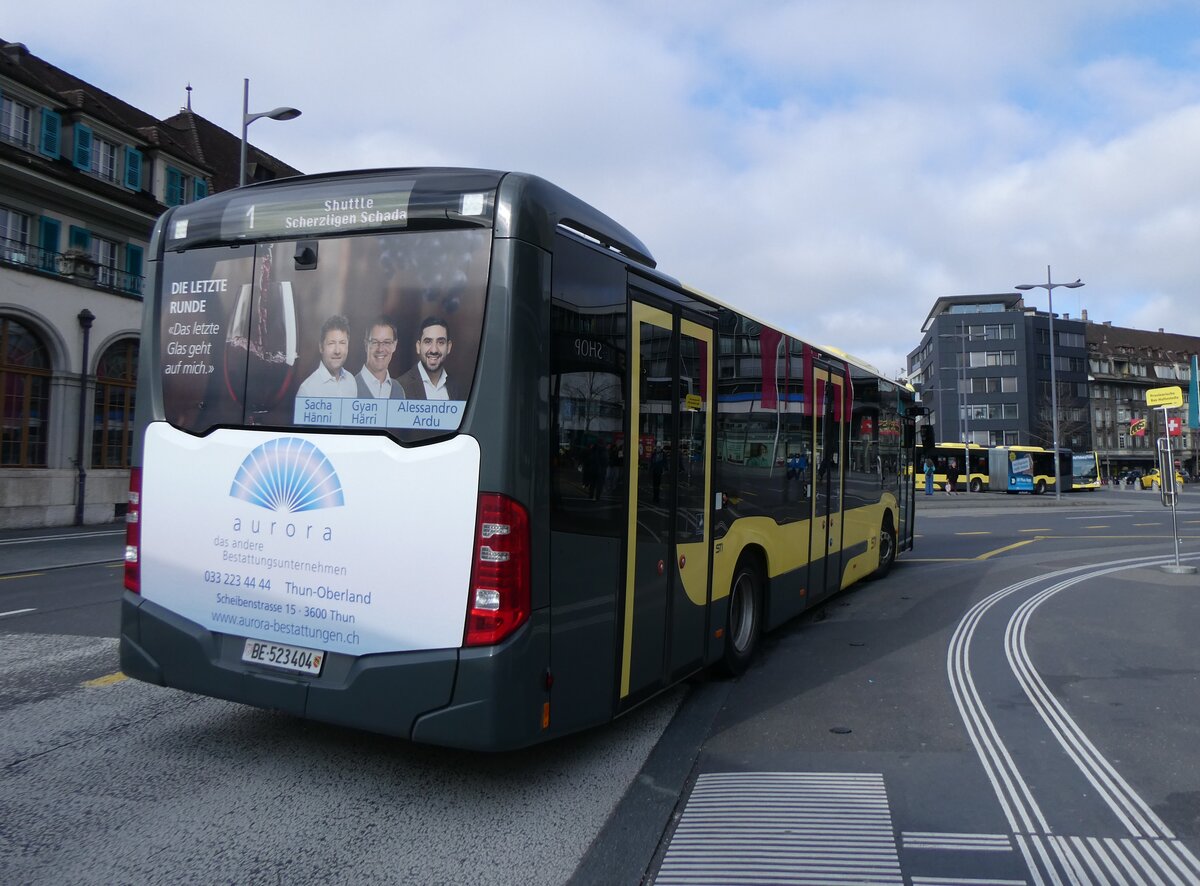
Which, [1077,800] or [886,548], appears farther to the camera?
[886,548]

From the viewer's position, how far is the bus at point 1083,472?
54.9 metres

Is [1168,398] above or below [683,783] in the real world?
above

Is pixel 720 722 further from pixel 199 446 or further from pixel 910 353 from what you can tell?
pixel 910 353

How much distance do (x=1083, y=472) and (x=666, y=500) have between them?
196 ft

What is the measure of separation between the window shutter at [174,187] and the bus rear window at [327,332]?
28070 millimetres

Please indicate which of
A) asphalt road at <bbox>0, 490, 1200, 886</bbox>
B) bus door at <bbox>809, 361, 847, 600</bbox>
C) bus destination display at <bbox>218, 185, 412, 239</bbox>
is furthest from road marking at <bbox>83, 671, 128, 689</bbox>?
bus door at <bbox>809, 361, 847, 600</bbox>

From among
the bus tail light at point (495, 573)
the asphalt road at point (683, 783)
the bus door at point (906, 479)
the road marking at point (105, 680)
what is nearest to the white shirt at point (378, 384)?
the bus tail light at point (495, 573)

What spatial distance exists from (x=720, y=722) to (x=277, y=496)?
3104 millimetres

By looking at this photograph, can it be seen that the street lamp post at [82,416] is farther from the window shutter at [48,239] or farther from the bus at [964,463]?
the bus at [964,463]

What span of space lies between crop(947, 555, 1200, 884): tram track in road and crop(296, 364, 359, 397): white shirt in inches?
142

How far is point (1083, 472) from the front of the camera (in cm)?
5584

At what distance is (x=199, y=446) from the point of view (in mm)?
4527

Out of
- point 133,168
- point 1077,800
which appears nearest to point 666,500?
point 1077,800

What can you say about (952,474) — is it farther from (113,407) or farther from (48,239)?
(48,239)
